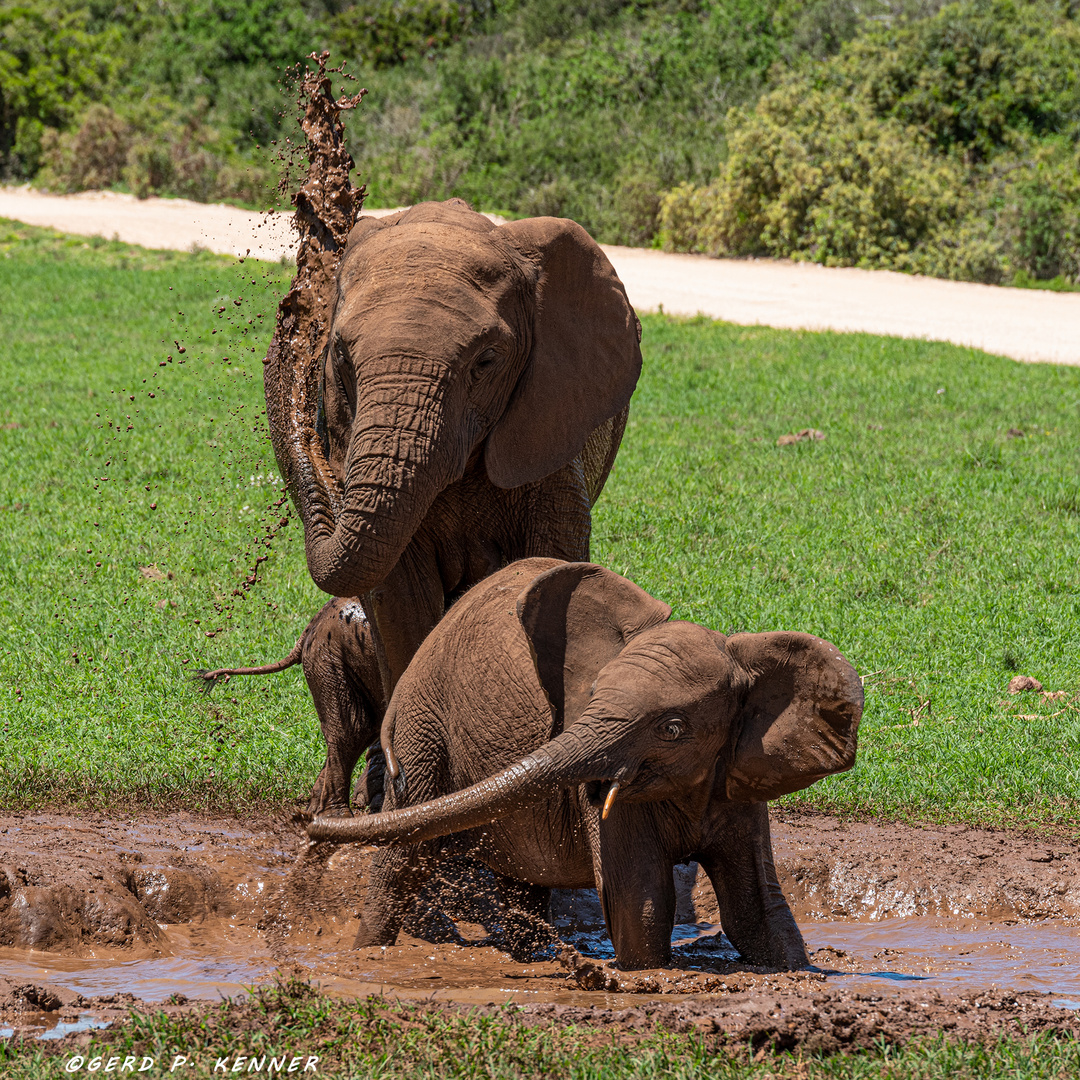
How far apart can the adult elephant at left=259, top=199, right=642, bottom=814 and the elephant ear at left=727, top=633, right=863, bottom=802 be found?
1177mm

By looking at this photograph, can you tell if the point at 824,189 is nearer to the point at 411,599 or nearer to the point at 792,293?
the point at 792,293

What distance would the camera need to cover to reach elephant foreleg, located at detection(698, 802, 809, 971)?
4.84 meters

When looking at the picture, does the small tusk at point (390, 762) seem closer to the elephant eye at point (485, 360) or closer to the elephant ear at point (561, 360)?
the elephant ear at point (561, 360)

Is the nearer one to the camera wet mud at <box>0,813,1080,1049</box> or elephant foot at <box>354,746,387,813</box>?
wet mud at <box>0,813,1080,1049</box>

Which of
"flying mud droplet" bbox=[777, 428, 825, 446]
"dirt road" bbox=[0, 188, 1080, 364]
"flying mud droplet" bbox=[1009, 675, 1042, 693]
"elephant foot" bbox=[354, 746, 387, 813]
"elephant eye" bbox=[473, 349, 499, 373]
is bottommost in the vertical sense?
"dirt road" bbox=[0, 188, 1080, 364]

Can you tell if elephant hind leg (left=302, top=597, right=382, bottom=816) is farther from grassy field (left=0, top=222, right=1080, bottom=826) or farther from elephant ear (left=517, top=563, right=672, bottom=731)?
elephant ear (left=517, top=563, right=672, bottom=731)

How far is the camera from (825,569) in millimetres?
11047

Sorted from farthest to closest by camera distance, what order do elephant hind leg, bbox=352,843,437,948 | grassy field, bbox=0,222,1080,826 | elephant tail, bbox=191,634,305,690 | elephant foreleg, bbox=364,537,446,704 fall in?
grassy field, bbox=0,222,1080,826 → elephant tail, bbox=191,634,305,690 → elephant foreleg, bbox=364,537,446,704 → elephant hind leg, bbox=352,843,437,948

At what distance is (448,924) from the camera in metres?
5.74

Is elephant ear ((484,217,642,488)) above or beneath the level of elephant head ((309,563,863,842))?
above

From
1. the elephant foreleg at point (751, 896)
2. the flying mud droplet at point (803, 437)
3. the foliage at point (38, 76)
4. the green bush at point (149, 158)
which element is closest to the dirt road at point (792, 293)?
the green bush at point (149, 158)

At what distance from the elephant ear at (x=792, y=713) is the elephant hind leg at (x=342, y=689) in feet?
7.40

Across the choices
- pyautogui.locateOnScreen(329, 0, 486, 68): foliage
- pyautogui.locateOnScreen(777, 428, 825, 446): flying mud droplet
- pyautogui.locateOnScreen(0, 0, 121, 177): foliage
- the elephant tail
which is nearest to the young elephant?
the elephant tail

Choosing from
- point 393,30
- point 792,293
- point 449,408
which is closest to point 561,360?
point 449,408
